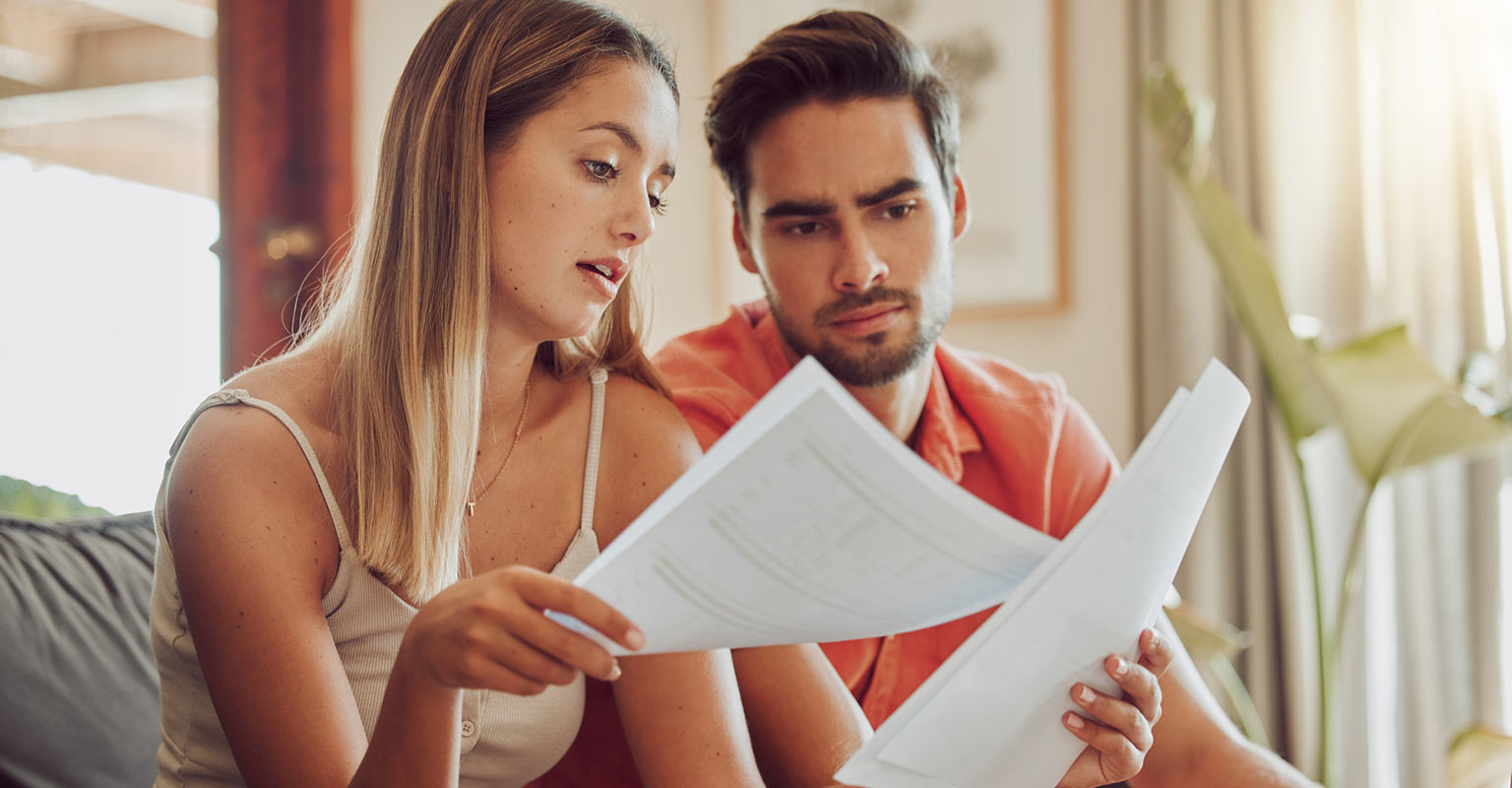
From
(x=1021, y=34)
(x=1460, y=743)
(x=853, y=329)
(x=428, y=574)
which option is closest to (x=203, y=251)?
(x=853, y=329)

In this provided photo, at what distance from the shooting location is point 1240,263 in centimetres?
196

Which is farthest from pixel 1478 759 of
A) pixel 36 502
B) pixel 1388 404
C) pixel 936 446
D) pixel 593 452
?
pixel 36 502

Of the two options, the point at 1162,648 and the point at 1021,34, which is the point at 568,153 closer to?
the point at 1162,648

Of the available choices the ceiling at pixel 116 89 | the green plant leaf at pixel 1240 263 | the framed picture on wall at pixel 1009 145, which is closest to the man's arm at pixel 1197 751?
the green plant leaf at pixel 1240 263

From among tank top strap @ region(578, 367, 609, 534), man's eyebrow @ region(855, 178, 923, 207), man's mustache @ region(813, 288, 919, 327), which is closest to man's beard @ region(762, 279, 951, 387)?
man's mustache @ region(813, 288, 919, 327)

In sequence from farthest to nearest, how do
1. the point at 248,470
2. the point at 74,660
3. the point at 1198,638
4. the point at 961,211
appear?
1. the point at 1198,638
2. the point at 961,211
3. the point at 74,660
4. the point at 248,470

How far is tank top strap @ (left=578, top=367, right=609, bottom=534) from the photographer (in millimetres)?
1055

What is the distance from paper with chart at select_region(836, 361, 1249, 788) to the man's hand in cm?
2

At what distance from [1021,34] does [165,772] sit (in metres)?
2.58

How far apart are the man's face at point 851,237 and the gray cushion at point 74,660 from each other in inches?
31.2

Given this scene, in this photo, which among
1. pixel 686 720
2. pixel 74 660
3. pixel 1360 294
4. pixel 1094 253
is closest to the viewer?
pixel 686 720

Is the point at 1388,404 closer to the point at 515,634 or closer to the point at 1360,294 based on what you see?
the point at 1360,294

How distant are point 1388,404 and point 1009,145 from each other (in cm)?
127

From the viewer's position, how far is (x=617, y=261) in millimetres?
980
